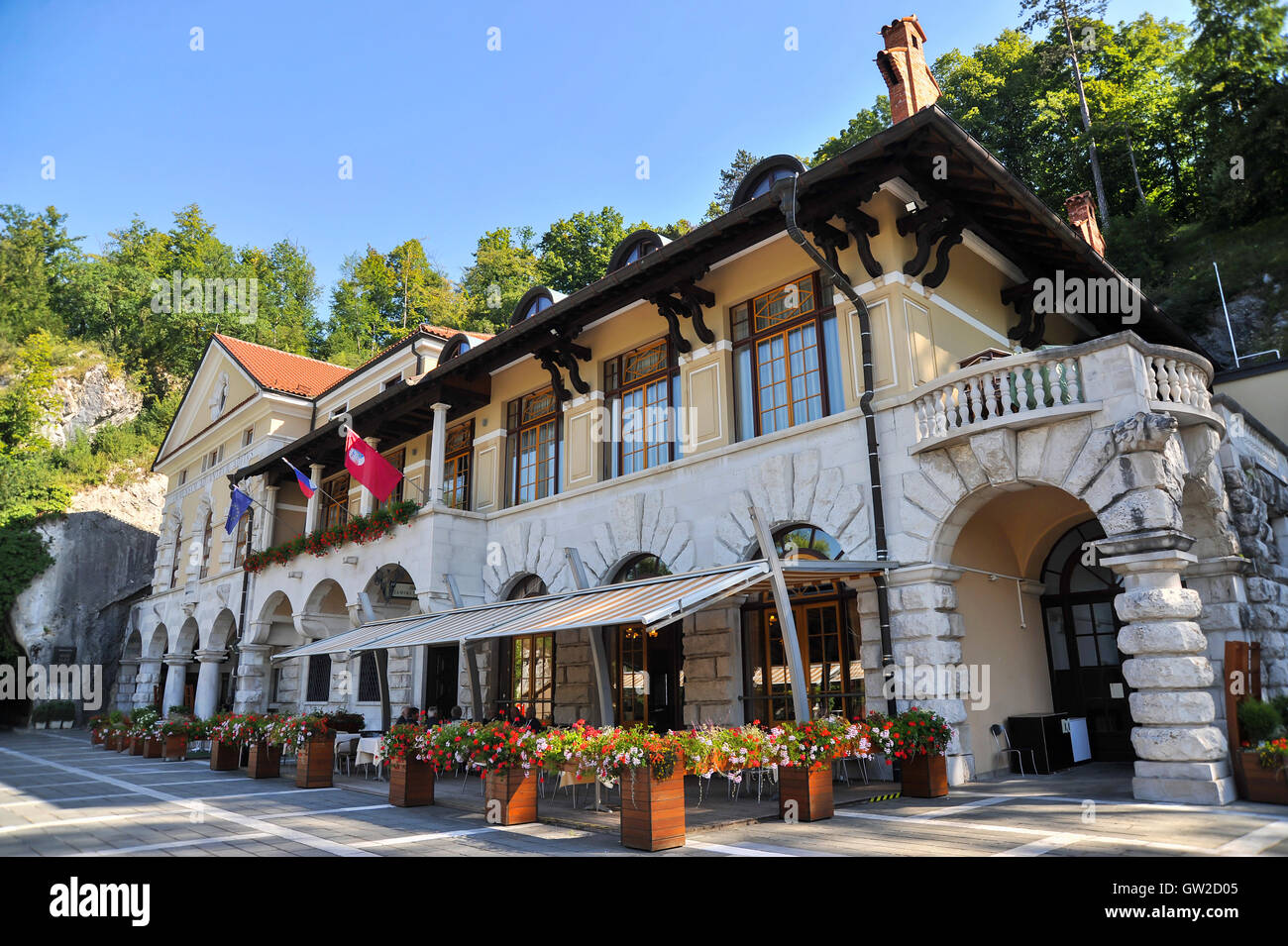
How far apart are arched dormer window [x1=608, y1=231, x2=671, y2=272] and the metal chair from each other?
9.03m

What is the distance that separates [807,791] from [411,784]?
508 centimetres

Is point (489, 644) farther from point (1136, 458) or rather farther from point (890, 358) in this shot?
point (1136, 458)

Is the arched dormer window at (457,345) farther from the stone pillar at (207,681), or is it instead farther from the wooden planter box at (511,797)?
the stone pillar at (207,681)

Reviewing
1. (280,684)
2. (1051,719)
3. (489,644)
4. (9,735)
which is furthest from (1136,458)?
(9,735)

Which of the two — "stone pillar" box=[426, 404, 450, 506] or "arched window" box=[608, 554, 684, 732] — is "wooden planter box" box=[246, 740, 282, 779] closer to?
"stone pillar" box=[426, 404, 450, 506]

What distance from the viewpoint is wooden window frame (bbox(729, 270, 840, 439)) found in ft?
39.2

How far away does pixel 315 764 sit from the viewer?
1235 centimetres

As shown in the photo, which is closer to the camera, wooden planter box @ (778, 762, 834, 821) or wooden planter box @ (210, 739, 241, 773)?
wooden planter box @ (778, 762, 834, 821)

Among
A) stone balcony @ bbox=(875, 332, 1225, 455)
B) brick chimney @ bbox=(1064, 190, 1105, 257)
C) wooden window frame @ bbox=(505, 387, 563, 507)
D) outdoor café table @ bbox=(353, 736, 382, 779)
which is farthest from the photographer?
brick chimney @ bbox=(1064, 190, 1105, 257)

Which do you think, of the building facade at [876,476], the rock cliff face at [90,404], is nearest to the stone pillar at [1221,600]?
the building facade at [876,476]

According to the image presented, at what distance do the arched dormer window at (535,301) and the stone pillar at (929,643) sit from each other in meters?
9.35

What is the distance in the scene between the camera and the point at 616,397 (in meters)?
15.1

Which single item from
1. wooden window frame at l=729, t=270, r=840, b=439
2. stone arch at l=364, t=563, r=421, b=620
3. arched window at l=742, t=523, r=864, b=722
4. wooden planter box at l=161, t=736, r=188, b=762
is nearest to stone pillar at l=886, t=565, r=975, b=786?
arched window at l=742, t=523, r=864, b=722
